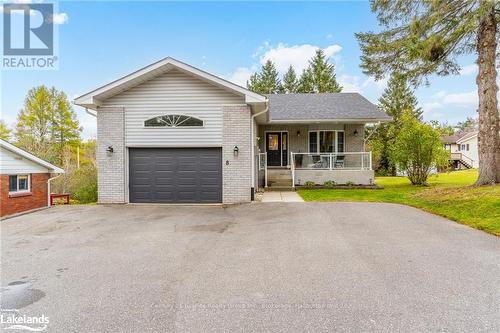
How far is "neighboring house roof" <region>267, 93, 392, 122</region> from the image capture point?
14898 mm

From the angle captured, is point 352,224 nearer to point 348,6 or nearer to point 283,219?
point 283,219

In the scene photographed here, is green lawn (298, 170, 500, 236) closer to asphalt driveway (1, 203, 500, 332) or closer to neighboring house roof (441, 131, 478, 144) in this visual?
asphalt driveway (1, 203, 500, 332)

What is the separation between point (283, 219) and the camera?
7.32 m

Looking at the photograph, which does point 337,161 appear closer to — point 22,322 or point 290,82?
point 22,322

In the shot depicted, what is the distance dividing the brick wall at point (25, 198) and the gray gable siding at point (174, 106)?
17.1ft

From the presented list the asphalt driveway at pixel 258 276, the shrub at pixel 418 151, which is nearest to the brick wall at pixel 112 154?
the asphalt driveway at pixel 258 276

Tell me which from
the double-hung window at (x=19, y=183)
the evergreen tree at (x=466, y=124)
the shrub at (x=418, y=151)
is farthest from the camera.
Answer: the evergreen tree at (x=466, y=124)

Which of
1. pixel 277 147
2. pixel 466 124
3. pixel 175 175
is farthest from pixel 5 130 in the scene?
pixel 466 124

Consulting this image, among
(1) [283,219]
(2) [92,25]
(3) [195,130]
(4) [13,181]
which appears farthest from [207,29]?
(1) [283,219]

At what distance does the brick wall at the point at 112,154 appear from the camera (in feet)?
33.7

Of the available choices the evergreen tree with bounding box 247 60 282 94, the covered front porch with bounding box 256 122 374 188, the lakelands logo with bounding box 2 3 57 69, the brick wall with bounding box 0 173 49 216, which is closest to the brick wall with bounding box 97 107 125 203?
the lakelands logo with bounding box 2 3 57 69

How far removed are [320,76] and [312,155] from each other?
28095 mm

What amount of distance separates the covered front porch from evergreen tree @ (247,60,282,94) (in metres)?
25.6

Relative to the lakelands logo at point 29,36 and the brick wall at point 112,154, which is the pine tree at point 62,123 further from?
the lakelands logo at point 29,36
